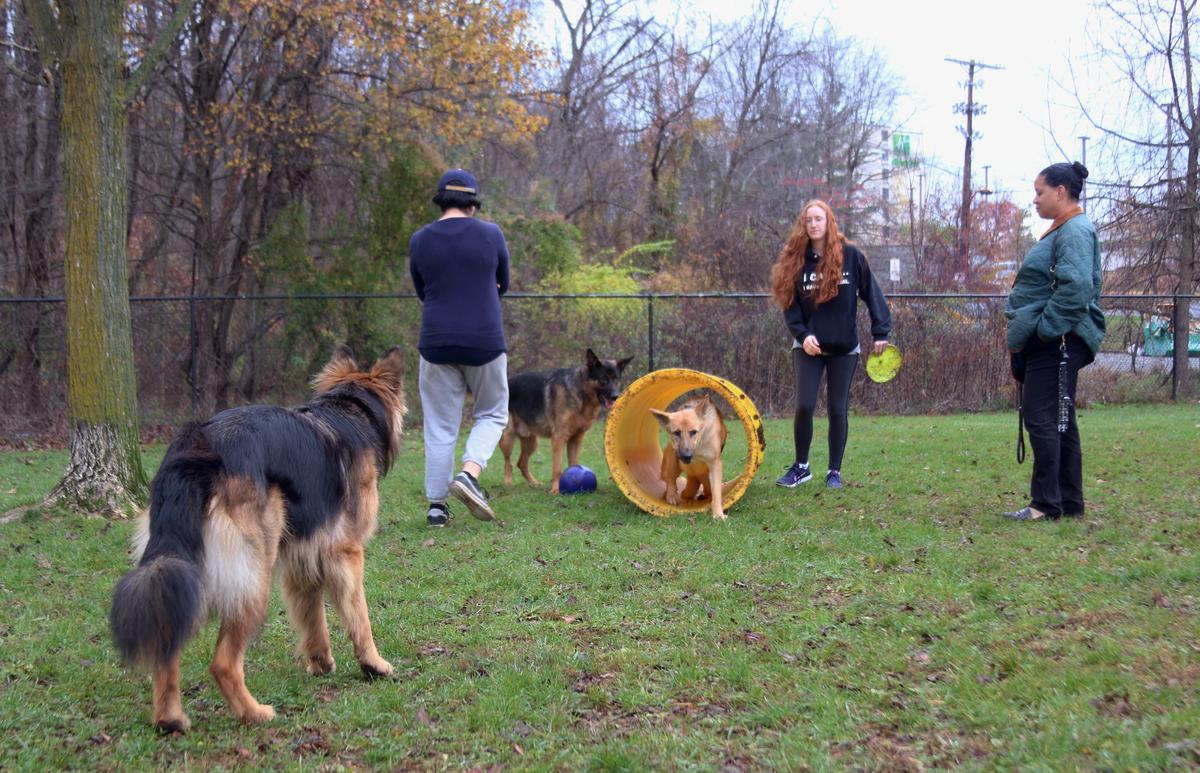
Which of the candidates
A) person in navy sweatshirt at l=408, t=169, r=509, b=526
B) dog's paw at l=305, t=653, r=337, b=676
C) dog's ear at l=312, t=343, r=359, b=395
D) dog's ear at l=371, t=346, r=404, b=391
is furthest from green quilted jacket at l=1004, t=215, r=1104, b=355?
dog's paw at l=305, t=653, r=337, b=676

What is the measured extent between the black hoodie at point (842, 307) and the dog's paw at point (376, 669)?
4646mm

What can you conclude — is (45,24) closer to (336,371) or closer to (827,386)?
(336,371)

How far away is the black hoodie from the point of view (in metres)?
7.56

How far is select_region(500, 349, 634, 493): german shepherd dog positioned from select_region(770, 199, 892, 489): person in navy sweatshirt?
1774mm

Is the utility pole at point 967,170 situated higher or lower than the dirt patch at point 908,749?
higher

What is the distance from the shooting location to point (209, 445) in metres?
3.31

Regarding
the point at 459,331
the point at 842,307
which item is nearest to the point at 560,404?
the point at 459,331

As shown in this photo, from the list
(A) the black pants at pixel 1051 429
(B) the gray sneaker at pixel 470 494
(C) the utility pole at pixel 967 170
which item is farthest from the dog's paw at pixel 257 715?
(C) the utility pole at pixel 967 170

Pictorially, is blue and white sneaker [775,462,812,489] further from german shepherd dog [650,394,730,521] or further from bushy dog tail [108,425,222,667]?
bushy dog tail [108,425,222,667]

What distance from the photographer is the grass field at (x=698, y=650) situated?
3.15m

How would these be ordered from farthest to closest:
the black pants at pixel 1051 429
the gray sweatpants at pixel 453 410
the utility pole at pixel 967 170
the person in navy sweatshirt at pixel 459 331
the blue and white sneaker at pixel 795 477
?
the utility pole at pixel 967 170
the blue and white sneaker at pixel 795 477
the gray sweatpants at pixel 453 410
the person in navy sweatshirt at pixel 459 331
the black pants at pixel 1051 429

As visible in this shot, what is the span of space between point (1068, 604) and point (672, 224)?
2204cm

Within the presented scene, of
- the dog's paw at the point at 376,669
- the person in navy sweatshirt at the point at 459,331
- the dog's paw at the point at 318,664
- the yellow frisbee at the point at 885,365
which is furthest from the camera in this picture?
the yellow frisbee at the point at 885,365

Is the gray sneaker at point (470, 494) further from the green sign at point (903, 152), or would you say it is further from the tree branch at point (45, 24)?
the green sign at point (903, 152)
